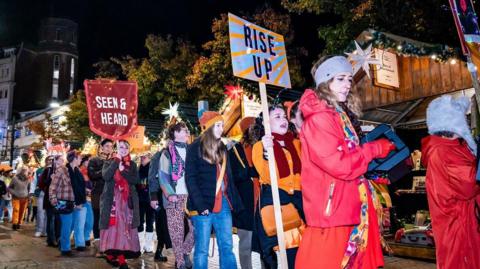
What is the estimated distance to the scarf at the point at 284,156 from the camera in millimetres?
4023

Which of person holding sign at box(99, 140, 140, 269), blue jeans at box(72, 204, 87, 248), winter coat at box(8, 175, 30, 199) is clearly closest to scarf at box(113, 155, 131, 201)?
person holding sign at box(99, 140, 140, 269)

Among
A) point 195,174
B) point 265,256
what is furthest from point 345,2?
point 265,256

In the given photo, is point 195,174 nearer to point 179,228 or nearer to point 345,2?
point 179,228

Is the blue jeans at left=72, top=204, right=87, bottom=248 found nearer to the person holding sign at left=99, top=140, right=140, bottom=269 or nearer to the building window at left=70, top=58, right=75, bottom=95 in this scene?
the person holding sign at left=99, top=140, right=140, bottom=269

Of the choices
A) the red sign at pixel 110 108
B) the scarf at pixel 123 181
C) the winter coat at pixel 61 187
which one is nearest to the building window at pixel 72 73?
the winter coat at pixel 61 187

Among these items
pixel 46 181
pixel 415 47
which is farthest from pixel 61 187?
pixel 415 47

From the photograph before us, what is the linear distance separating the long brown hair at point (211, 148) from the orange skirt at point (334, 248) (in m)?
2.61

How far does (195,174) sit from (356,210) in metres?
2.83

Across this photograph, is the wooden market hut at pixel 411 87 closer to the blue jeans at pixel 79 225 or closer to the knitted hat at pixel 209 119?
the knitted hat at pixel 209 119

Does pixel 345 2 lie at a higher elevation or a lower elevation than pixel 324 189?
higher

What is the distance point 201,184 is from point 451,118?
115 inches

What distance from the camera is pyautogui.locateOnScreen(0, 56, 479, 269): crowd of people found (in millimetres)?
2525

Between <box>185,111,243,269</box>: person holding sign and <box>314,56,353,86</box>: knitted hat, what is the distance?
2.52 metres

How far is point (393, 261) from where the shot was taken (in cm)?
694
